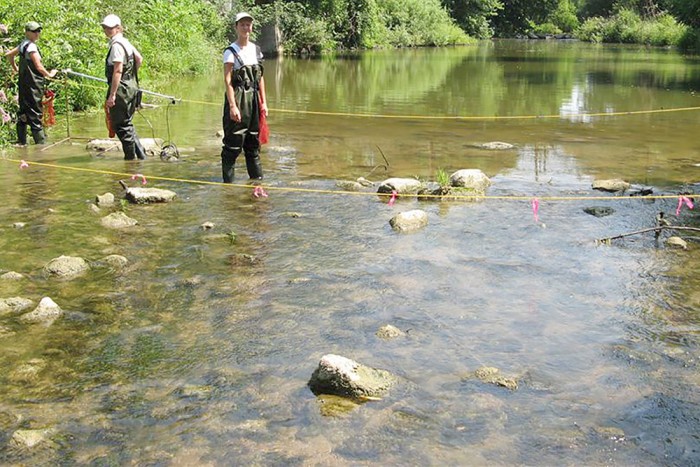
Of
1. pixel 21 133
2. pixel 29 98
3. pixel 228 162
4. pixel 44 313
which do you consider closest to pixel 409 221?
pixel 228 162

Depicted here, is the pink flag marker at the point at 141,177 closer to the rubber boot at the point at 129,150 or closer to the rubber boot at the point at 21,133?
the rubber boot at the point at 129,150

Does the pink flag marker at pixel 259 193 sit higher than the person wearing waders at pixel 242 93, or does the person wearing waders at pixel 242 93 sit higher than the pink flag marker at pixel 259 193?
the person wearing waders at pixel 242 93

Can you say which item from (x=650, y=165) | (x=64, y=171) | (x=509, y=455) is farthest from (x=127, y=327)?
(x=650, y=165)

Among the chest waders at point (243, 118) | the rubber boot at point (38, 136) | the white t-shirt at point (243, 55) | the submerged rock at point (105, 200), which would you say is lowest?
the submerged rock at point (105, 200)

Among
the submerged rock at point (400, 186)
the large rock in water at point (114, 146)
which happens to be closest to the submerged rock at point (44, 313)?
the submerged rock at point (400, 186)

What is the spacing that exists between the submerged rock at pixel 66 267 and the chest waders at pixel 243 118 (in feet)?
9.75

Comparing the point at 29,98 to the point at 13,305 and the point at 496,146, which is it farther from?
the point at 496,146

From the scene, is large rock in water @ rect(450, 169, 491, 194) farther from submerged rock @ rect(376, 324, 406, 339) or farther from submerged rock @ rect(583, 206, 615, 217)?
submerged rock @ rect(376, 324, 406, 339)

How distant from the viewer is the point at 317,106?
18.7 meters

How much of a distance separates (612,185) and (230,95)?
4.67 metres

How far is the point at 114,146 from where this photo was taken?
1180 cm

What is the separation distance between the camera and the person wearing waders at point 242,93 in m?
8.62

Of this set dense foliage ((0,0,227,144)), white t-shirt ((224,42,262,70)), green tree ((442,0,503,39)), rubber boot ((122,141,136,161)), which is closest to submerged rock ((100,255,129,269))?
A: white t-shirt ((224,42,262,70))

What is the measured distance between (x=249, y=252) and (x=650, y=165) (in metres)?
6.82
